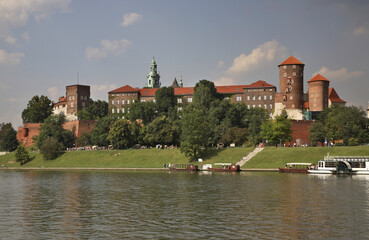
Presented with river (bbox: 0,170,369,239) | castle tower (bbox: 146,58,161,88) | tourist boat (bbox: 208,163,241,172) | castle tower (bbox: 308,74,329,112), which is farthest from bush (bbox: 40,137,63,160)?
castle tower (bbox: 146,58,161,88)

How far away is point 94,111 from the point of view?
134750mm

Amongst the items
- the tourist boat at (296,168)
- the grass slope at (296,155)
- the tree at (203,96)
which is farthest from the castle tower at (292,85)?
the tourist boat at (296,168)

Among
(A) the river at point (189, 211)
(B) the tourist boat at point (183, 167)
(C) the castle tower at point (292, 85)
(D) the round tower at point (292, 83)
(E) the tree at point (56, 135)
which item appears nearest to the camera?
(A) the river at point (189, 211)

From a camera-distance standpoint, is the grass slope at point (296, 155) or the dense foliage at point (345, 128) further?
the dense foliage at point (345, 128)

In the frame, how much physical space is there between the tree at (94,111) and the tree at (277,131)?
2300 inches

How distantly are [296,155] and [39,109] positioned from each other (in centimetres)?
8065

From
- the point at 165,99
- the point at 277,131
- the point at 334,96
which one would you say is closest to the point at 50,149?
the point at 165,99

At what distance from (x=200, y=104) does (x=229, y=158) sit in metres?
30.4

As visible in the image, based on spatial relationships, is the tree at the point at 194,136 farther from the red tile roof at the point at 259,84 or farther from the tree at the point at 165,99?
the red tile roof at the point at 259,84

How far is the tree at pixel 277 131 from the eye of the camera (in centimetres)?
8669

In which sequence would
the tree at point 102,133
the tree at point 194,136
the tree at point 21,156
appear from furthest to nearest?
1. the tree at point 102,133
2. the tree at point 21,156
3. the tree at point 194,136

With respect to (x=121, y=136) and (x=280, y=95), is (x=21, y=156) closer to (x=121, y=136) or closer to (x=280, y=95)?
(x=121, y=136)

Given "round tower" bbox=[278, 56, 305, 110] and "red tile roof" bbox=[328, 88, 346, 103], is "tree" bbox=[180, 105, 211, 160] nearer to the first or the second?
"round tower" bbox=[278, 56, 305, 110]

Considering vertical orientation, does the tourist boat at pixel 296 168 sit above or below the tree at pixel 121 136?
below
